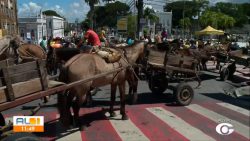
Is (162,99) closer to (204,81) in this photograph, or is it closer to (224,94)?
(224,94)

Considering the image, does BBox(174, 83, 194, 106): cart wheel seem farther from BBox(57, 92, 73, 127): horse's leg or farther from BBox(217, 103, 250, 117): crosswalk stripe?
BBox(57, 92, 73, 127): horse's leg

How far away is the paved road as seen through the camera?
795 centimetres

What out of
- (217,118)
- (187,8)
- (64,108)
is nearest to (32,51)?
(64,108)

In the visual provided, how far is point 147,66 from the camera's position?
35.4 feet

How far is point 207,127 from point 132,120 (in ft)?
5.86

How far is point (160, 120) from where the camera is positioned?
9242 millimetres

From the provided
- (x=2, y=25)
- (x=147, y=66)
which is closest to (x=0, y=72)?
(x=147, y=66)

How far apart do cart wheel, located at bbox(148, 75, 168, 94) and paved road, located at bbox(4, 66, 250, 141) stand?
0.76 ft

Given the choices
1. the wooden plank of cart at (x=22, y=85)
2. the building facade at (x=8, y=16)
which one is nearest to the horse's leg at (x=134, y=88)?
the wooden plank of cart at (x=22, y=85)

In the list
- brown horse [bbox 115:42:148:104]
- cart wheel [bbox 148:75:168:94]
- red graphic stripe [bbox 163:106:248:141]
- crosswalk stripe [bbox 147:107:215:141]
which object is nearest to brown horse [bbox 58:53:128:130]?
brown horse [bbox 115:42:148:104]

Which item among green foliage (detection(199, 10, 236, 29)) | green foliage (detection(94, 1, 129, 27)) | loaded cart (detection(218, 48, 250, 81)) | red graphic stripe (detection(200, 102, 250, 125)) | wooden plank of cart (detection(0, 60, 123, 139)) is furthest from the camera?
green foliage (detection(94, 1, 129, 27))

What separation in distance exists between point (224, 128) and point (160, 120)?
150 cm

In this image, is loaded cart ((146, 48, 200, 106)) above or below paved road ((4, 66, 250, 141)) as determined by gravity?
above

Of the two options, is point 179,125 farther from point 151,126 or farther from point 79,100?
point 79,100
